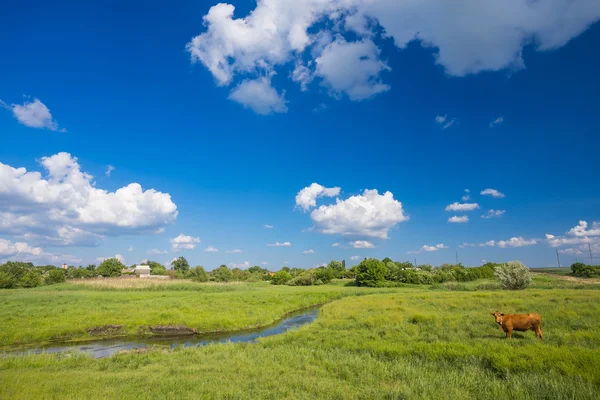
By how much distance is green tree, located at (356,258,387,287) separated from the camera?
264ft

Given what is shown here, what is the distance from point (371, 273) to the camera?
8219 cm

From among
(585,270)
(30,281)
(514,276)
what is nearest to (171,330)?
(514,276)

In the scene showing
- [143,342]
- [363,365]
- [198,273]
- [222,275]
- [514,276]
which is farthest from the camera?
[222,275]

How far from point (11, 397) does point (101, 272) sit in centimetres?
11344

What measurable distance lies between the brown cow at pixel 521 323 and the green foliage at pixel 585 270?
357 feet

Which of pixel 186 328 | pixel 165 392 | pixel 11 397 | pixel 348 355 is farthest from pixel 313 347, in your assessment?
pixel 186 328

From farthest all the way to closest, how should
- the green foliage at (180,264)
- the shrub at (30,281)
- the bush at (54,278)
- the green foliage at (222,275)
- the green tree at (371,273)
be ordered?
1. the green foliage at (180,264)
2. the green foliage at (222,275)
3. the green tree at (371,273)
4. the bush at (54,278)
5. the shrub at (30,281)

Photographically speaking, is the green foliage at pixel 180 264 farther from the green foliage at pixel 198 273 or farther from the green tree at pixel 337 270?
the green tree at pixel 337 270

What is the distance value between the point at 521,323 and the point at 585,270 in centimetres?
11659

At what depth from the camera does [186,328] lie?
26.7 m

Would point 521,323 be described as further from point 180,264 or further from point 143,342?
point 180,264

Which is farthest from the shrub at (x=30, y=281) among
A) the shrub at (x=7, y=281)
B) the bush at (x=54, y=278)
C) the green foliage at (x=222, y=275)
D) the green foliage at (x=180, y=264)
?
the green foliage at (x=180, y=264)

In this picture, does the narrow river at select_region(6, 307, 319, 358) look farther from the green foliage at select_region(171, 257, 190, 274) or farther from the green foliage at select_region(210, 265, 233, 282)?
the green foliage at select_region(171, 257, 190, 274)

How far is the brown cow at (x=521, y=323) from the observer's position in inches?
540
